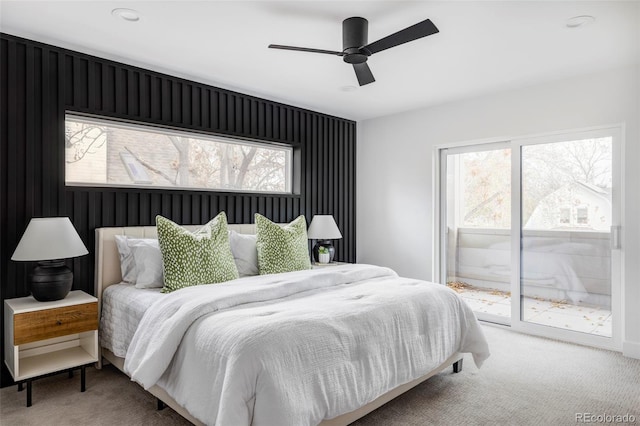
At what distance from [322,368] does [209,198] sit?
2.40 m

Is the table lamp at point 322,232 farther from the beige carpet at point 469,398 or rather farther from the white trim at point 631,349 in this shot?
the white trim at point 631,349

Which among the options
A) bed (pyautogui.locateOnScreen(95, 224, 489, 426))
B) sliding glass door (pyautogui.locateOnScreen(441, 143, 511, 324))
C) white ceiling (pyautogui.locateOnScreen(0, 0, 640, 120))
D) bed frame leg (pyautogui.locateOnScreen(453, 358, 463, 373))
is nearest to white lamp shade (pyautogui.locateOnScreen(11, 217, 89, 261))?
bed (pyautogui.locateOnScreen(95, 224, 489, 426))

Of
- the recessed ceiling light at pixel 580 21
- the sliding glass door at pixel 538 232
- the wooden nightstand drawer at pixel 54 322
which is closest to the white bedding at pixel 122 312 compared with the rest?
the wooden nightstand drawer at pixel 54 322

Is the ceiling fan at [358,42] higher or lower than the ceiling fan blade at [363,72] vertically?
higher

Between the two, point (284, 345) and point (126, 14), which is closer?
point (284, 345)

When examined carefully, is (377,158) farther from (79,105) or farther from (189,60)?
(79,105)

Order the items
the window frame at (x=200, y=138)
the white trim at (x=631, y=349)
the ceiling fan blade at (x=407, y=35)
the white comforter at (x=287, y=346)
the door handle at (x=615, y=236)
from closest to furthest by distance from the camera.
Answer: the white comforter at (x=287, y=346)
the ceiling fan blade at (x=407, y=35)
the window frame at (x=200, y=138)
the white trim at (x=631, y=349)
the door handle at (x=615, y=236)

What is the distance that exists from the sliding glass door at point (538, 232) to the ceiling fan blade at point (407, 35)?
7.46 feet

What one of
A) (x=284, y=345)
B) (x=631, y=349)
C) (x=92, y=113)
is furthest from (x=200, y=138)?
(x=631, y=349)

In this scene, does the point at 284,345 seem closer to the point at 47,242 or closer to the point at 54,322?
the point at 54,322

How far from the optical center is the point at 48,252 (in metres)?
2.59

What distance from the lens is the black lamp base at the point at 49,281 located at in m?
2.62

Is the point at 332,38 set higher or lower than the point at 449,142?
higher

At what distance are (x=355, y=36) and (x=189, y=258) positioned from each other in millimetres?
1896
